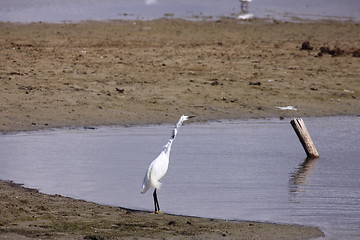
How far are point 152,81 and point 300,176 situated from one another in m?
6.58

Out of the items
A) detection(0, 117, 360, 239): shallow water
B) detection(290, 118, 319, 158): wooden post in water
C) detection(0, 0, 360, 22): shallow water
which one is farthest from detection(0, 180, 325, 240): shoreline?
detection(0, 0, 360, 22): shallow water

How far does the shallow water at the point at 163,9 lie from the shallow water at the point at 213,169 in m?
12.8

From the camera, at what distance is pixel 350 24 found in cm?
2947

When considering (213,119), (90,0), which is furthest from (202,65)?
(90,0)

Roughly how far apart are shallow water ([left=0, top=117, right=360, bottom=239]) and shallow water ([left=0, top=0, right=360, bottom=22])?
12774mm

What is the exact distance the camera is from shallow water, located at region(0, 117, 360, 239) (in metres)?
10.1

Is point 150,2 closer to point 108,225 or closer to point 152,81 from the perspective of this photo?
point 152,81

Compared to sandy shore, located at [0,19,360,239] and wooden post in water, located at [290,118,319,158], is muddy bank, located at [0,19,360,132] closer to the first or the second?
sandy shore, located at [0,19,360,239]

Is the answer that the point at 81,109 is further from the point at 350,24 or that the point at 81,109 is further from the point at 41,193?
the point at 350,24

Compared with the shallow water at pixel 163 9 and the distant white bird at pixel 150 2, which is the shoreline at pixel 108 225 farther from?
the distant white bird at pixel 150 2

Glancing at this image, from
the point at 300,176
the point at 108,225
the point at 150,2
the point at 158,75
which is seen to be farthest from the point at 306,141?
the point at 150,2

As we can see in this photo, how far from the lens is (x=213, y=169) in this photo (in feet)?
39.5

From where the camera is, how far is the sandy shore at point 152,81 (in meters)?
9.66

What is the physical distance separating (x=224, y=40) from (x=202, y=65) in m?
3.95
